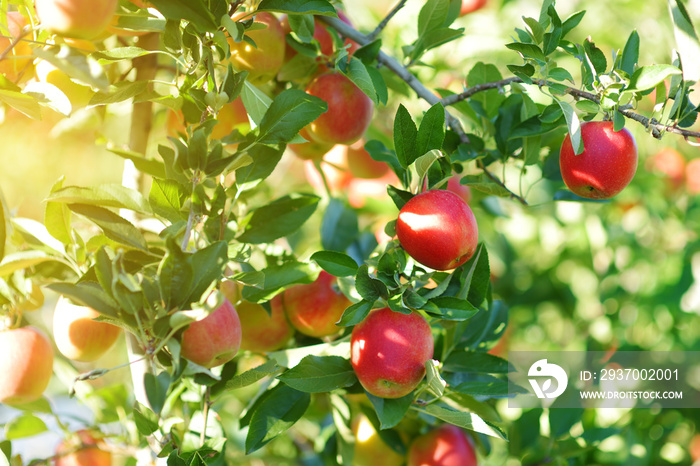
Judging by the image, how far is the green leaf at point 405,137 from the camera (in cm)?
64

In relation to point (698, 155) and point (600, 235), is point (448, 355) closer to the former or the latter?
point (600, 235)

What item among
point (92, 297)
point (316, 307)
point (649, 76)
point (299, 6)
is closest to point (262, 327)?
point (316, 307)

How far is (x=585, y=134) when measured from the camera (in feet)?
2.08

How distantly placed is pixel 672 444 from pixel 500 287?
1.64 ft

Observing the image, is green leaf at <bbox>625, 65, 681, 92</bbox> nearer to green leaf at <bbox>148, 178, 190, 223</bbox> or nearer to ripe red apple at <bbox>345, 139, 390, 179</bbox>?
green leaf at <bbox>148, 178, 190, 223</bbox>

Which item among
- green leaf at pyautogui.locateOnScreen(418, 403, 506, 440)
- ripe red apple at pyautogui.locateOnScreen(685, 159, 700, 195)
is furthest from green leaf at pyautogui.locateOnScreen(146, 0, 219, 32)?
ripe red apple at pyautogui.locateOnScreen(685, 159, 700, 195)

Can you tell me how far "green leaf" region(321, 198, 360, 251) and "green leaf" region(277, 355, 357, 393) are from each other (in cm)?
31

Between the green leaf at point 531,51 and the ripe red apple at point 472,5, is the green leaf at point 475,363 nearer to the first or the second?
the green leaf at point 531,51

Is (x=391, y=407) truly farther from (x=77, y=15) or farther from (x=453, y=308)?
(x=77, y=15)

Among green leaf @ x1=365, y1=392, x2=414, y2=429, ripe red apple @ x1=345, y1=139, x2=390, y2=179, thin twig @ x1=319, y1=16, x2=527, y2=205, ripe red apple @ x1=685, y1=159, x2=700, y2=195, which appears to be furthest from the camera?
ripe red apple @ x1=685, y1=159, x2=700, y2=195

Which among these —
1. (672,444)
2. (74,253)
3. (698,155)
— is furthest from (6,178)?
(698,155)

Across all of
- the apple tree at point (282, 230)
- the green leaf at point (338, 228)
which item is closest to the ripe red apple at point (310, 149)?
the apple tree at point (282, 230)

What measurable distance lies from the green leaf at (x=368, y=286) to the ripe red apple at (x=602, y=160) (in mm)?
257

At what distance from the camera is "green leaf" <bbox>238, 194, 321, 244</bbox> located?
2.32 ft
